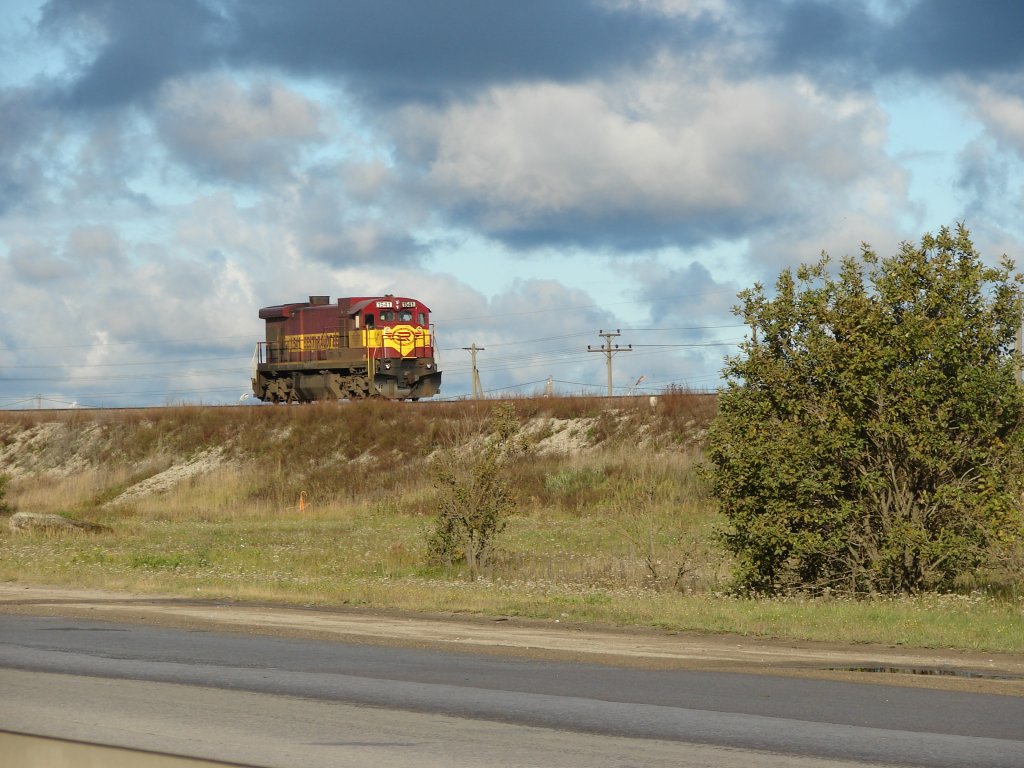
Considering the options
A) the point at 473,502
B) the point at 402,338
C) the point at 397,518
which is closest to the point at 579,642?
the point at 473,502

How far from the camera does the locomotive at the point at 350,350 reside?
5041cm

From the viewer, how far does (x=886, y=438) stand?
1747 centimetres

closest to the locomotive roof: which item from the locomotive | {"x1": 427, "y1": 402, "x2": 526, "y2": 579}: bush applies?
the locomotive

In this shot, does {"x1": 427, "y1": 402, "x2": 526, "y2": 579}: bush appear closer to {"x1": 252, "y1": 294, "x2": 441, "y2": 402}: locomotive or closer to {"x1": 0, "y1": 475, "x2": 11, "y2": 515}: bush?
{"x1": 0, "y1": 475, "x2": 11, "y2": 515}: bush

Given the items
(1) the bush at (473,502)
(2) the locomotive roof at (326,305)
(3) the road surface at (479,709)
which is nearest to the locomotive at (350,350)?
(2) the locomotive roof at (326,305)

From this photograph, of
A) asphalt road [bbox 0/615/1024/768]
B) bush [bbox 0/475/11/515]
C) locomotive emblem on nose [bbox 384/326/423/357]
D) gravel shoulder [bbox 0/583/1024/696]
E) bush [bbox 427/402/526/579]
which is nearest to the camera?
asphalt road [bbox 0/615/1024/768]

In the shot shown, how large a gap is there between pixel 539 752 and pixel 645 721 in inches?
52.3

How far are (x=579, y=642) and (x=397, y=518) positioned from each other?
22824mm

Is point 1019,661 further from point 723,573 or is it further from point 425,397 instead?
point 425,397

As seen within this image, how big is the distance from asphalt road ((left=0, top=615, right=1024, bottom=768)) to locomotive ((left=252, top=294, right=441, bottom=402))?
37766mm

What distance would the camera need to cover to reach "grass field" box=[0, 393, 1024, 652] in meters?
16.6

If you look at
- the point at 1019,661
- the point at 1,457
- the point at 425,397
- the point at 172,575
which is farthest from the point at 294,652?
the point at 1,457

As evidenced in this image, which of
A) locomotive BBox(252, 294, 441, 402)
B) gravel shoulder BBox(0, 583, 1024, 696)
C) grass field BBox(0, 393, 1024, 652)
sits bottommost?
gravel shoulder BBox(0, 583, 1024, 696)

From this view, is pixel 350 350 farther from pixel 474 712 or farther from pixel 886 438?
pixel 474 712
